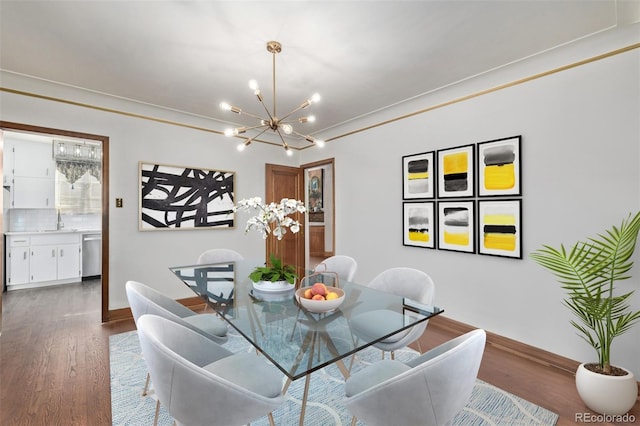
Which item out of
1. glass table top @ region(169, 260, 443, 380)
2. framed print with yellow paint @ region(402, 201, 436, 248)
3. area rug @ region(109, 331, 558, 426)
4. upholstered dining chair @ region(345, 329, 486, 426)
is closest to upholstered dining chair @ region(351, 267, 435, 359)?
glass table top @ region(169, 260, 443, 380)

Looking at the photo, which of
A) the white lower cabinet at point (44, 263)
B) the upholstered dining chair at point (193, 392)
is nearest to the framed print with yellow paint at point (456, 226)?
the upholstered dining chair at point (193, 392)

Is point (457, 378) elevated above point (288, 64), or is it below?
below

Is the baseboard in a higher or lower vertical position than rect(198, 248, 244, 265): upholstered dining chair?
lower

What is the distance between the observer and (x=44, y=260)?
4.88m

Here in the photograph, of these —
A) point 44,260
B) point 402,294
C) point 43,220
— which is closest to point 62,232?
point 44,260

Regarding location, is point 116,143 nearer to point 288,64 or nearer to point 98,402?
point 288,64

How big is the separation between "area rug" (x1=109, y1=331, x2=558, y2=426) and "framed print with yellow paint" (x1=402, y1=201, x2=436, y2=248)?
150 centimetres

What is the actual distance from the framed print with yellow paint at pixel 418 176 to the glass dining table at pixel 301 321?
5.43 ft

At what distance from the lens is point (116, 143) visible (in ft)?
11.3

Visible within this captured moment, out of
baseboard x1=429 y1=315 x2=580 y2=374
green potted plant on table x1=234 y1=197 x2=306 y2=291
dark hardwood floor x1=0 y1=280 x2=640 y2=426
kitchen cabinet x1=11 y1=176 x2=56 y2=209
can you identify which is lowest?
dark hardwood floor x1=0 y1=280 x2=640 y2=426

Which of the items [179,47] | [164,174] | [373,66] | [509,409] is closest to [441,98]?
[373,66]

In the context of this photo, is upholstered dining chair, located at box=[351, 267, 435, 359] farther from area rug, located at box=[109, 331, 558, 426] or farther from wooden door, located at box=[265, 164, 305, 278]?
wooden door, located at box=[265, 164, 305, 278]

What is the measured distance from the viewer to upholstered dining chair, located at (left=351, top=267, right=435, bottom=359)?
56.9 inches

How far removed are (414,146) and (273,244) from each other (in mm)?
2653
